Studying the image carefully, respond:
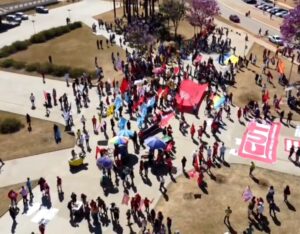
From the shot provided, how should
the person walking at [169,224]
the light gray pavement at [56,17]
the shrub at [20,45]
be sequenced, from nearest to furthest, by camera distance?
1. the person walking at [169,224]
2. the shrub at [20,45]
3. the light gray pavement at [56,17]

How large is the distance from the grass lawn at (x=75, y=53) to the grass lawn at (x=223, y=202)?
2002cm

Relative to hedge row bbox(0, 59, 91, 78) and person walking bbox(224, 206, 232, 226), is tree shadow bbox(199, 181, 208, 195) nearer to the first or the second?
person walking bbox(224, 206, 232, 226)

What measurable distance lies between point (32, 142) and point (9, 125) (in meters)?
3.07

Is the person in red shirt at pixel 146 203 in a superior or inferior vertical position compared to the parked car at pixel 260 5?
superior

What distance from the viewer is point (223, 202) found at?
2838 cm

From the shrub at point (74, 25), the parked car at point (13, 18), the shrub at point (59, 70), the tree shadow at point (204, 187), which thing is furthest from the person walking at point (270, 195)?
the parked car at point (13, 18)

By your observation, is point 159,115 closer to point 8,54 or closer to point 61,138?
point 61,138

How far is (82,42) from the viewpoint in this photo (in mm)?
58250

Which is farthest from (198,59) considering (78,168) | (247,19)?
(247,19)

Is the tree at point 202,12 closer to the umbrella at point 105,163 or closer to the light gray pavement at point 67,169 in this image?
the light gray pavement at point 67,169

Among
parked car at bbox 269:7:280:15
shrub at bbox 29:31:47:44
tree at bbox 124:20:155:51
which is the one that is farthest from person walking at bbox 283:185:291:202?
parked car at bbox 269:7:280:15

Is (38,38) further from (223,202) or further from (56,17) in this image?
(223,202)

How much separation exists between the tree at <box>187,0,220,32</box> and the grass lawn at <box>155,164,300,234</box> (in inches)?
1183

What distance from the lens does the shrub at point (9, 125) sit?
36656 millimetres
